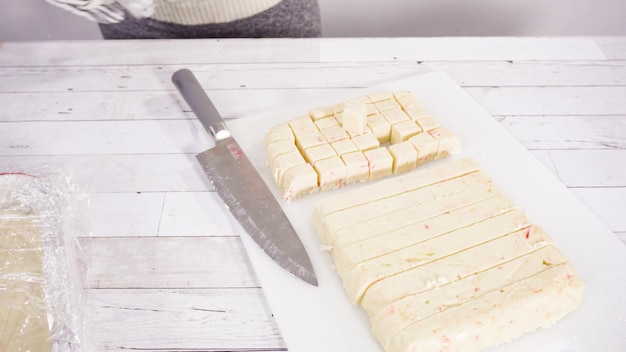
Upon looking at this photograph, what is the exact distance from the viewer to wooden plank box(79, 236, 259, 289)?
1352mm

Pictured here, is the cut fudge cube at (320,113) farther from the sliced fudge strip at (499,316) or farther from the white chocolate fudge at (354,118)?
the sliced fudge strip at (499,316)

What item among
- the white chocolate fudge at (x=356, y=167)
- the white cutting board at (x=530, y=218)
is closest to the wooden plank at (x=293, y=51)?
the white cutting board at (x=530, y=218)

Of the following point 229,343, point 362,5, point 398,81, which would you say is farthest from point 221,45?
point 229,343

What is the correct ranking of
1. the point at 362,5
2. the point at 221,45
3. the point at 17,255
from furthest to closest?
the point at 362,5
the point at 221,45
the point at 17,255

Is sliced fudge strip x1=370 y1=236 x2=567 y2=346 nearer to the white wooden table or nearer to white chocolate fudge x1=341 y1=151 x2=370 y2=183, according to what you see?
the white wooden table

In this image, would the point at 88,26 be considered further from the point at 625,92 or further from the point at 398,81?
the point at 625,92

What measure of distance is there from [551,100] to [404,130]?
606mm

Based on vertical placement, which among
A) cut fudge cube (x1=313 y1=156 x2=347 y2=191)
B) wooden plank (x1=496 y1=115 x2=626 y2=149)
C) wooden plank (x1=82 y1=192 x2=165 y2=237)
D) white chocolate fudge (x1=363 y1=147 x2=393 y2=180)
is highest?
wooden plank (x1=496 y1=115 x2=626 y2=149)

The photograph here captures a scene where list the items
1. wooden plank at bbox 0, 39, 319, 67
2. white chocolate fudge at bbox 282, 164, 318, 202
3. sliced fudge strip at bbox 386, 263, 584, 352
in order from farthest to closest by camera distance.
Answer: wooden plank at bbox 0, 39, 319, 67, white chocolate fudge at bbox 282, 164, 318, 202, sliced fudge strip at bbox 386, 263, 584, 352

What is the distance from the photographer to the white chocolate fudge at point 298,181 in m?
1.45

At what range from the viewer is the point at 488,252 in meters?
1.27

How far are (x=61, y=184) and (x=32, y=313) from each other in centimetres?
45

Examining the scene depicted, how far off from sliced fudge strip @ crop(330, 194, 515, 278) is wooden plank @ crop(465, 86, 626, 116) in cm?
54

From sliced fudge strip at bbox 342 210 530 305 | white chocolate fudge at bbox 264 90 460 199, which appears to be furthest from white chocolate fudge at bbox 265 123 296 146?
sliced fudge strip at bbox 342 210 530 305
